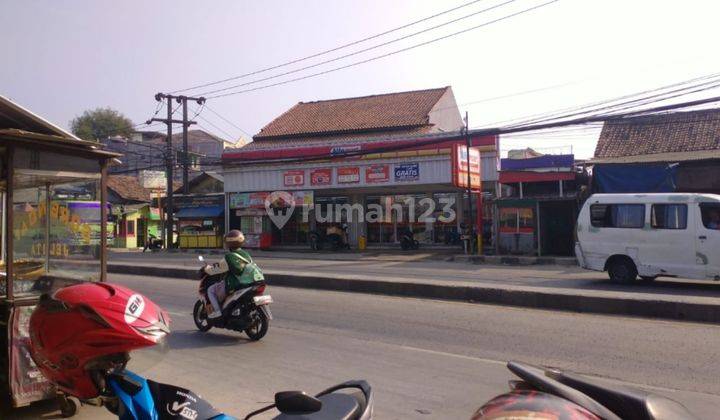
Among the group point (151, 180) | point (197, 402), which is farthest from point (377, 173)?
point (197, 402)

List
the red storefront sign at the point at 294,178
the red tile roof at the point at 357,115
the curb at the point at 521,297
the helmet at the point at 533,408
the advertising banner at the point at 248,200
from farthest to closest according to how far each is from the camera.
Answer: the red tile roof at the point at 357,115, the advertising banner at the point at 248,200, the red storefront sign at the point at 294,178, the curb at the point at 521,297, the helmet at the point at 533,408

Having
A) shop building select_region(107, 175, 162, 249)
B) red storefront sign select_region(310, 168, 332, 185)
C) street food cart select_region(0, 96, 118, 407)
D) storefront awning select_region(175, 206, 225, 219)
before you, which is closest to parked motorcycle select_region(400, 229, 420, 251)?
red storefront sign select_region(310, 168, 332, 185)

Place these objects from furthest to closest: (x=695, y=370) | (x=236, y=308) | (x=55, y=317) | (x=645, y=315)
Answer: (x=645, y=315), (x=236, y=308), (x=695, y=370), (x=55, y=317)

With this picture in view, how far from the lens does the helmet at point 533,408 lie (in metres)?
1.76

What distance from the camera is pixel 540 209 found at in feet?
84.8

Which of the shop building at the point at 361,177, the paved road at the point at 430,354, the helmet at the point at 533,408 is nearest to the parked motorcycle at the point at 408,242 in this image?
the shop building at the point at 361,177

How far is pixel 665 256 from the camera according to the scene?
14.6 meters

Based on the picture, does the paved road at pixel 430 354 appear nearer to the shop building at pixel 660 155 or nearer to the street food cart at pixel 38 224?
the street food cart at pixel 38 224

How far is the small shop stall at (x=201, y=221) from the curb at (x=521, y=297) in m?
20.9

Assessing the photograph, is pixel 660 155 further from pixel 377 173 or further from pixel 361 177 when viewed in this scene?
pixel 361 177

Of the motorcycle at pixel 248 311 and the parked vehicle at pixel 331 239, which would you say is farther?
the parked vehicle at pixel 331 239

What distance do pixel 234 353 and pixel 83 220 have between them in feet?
9.86

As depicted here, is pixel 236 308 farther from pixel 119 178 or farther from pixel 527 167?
pixel 119 178

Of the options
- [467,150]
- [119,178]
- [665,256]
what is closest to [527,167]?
[467,150]
